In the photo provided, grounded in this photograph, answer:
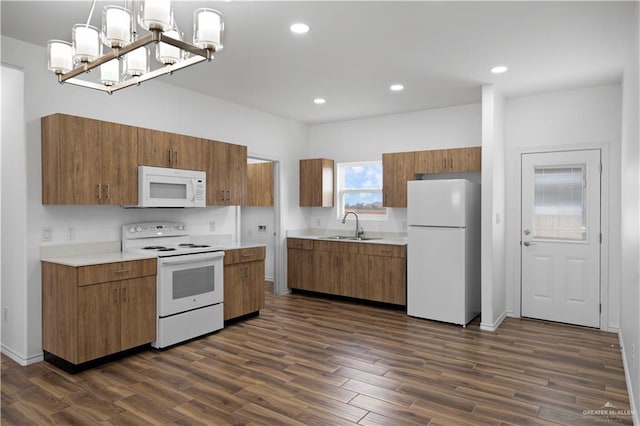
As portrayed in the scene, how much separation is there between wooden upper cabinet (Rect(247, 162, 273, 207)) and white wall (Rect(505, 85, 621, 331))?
3.69 meters

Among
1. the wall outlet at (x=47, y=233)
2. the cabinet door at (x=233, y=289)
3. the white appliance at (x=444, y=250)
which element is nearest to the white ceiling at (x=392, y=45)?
the white appliance at (x=444, y=250)

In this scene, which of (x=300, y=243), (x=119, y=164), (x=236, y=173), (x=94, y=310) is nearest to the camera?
(x=94, y=310)

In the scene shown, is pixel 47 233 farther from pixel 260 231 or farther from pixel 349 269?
pixel 260 231

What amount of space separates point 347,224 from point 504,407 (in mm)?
3843

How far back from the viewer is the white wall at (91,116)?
3309 millimetres

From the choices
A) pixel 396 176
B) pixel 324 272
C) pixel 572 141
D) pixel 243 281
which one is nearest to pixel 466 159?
pixel 396 176

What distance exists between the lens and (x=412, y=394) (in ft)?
9.30

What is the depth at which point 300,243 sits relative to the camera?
5.96 metres

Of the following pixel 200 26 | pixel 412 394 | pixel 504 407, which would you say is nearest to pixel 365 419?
pixel 412 394

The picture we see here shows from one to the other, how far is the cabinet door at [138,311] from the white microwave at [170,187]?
764 millimetres

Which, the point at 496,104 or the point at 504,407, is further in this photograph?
the point at 496,104

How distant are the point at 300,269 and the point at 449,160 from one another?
8.58 ft

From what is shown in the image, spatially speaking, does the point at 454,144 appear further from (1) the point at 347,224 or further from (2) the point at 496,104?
(1) the point at 347,224

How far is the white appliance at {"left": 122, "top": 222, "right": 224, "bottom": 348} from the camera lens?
3.70 meters
